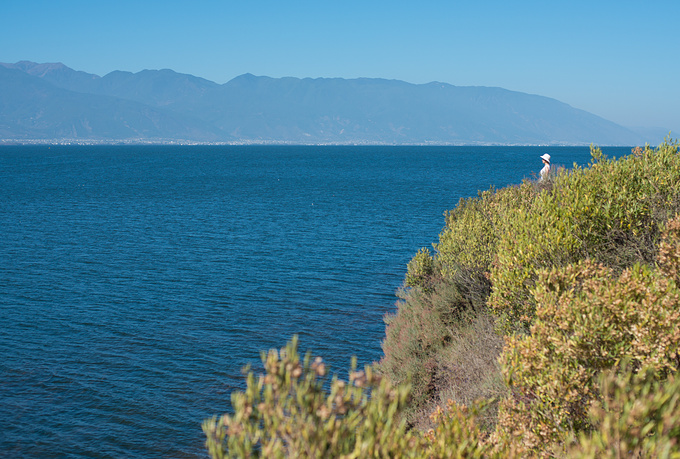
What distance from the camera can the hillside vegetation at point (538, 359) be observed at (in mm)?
5133

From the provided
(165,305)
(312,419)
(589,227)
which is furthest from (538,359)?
(165,305)

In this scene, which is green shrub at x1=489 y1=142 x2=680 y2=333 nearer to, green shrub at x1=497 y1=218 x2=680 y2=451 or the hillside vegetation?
the hillside vegetation

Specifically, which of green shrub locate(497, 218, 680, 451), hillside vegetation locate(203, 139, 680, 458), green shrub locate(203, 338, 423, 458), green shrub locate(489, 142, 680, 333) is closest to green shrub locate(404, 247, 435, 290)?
hillside vegetation locate(203, 139, 680, 458)

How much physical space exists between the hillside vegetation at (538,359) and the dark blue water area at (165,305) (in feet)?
27.1

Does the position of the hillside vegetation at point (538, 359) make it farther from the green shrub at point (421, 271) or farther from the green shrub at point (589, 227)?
the green shrub at point (421, 271)

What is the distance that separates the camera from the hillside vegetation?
513cm

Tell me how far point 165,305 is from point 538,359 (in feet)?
87.7

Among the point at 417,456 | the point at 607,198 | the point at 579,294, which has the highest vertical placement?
the point at 607,198

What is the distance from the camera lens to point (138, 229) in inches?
2154

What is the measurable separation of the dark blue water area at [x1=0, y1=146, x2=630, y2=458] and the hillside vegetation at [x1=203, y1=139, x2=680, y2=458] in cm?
827

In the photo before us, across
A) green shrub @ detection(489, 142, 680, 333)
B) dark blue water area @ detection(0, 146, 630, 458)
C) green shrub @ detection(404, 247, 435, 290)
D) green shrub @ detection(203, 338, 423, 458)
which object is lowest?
dark blue water area @ detection(0, 146, 630, 458)

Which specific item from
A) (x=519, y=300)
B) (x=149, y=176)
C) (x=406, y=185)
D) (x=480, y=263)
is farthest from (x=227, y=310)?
(x=149, y=176)

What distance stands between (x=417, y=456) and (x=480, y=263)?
511 inches

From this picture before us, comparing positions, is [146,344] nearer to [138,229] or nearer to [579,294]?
[579,294]
